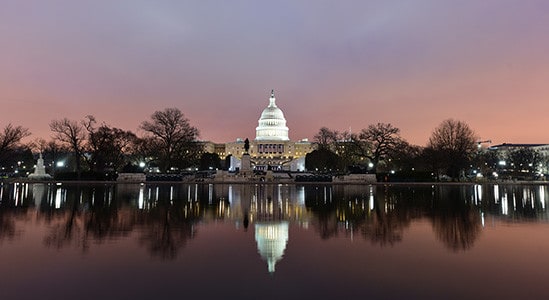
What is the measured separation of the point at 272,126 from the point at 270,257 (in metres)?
144

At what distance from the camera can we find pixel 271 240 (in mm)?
11922

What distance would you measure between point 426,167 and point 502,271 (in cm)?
6604

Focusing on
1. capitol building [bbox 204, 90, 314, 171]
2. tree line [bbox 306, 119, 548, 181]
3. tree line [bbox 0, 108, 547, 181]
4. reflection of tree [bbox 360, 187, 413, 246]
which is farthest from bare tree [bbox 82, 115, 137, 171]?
capitol building [bbox 204, 90, 314, 171]

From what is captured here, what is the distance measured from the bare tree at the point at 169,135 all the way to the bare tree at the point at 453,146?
131ft

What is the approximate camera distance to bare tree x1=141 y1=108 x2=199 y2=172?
69.9 meters

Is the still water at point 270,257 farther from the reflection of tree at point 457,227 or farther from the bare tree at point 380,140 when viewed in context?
the bare tree at point 380,140

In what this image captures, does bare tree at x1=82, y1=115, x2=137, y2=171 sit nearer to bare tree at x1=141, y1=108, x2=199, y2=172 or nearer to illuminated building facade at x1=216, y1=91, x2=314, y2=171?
bare tree at x1=141, y1=108, x2=199, y2=172

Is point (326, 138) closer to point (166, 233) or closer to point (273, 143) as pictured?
point (273, 143)

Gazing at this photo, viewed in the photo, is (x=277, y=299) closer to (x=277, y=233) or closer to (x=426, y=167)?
(x=277, y=233)

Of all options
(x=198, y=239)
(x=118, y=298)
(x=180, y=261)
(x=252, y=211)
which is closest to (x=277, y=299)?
(x=118, y=298)

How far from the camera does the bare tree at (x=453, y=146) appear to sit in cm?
6188

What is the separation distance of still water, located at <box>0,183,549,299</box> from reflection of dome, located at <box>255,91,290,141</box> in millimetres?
136246

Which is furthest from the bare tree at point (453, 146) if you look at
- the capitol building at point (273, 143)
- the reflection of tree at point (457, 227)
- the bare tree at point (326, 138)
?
the capitol building at point (273, 143)

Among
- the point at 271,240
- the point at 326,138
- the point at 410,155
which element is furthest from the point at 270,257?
the point at 326,138
